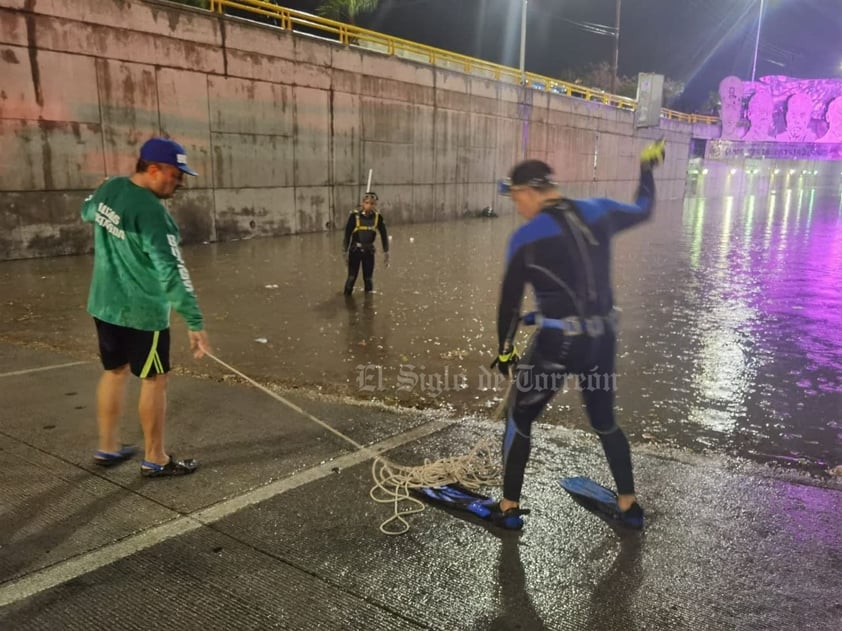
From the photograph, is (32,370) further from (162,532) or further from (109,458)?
(162,532)

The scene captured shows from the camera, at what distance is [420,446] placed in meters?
4.20

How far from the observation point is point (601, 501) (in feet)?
11.0

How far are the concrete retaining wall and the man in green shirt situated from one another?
1084cm

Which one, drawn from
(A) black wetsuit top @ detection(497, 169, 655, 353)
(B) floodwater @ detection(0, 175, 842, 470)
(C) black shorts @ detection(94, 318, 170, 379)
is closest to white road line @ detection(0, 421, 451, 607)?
(C) black shorts @ detection(94, 318, 170, 379)

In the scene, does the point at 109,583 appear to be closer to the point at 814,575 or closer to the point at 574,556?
the point at 574,556

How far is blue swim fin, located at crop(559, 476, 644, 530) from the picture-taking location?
319 cm

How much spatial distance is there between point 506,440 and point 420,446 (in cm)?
108

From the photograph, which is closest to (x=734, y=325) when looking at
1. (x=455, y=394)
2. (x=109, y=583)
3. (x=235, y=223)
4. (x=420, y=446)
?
(x=455, y=394)

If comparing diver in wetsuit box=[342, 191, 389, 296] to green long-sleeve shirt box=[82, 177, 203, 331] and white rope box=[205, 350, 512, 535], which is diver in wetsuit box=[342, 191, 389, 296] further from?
green long-sleeve shirt box=[82, 177, 203, 331]

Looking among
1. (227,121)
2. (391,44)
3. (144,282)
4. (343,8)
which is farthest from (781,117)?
(144,282)

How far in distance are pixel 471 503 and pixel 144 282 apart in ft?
6.95

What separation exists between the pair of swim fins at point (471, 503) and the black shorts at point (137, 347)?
5.27 ft

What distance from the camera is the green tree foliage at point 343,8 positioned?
72.7 ft

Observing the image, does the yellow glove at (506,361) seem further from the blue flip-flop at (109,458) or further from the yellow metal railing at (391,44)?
the yellow metal railing at (391,44)
